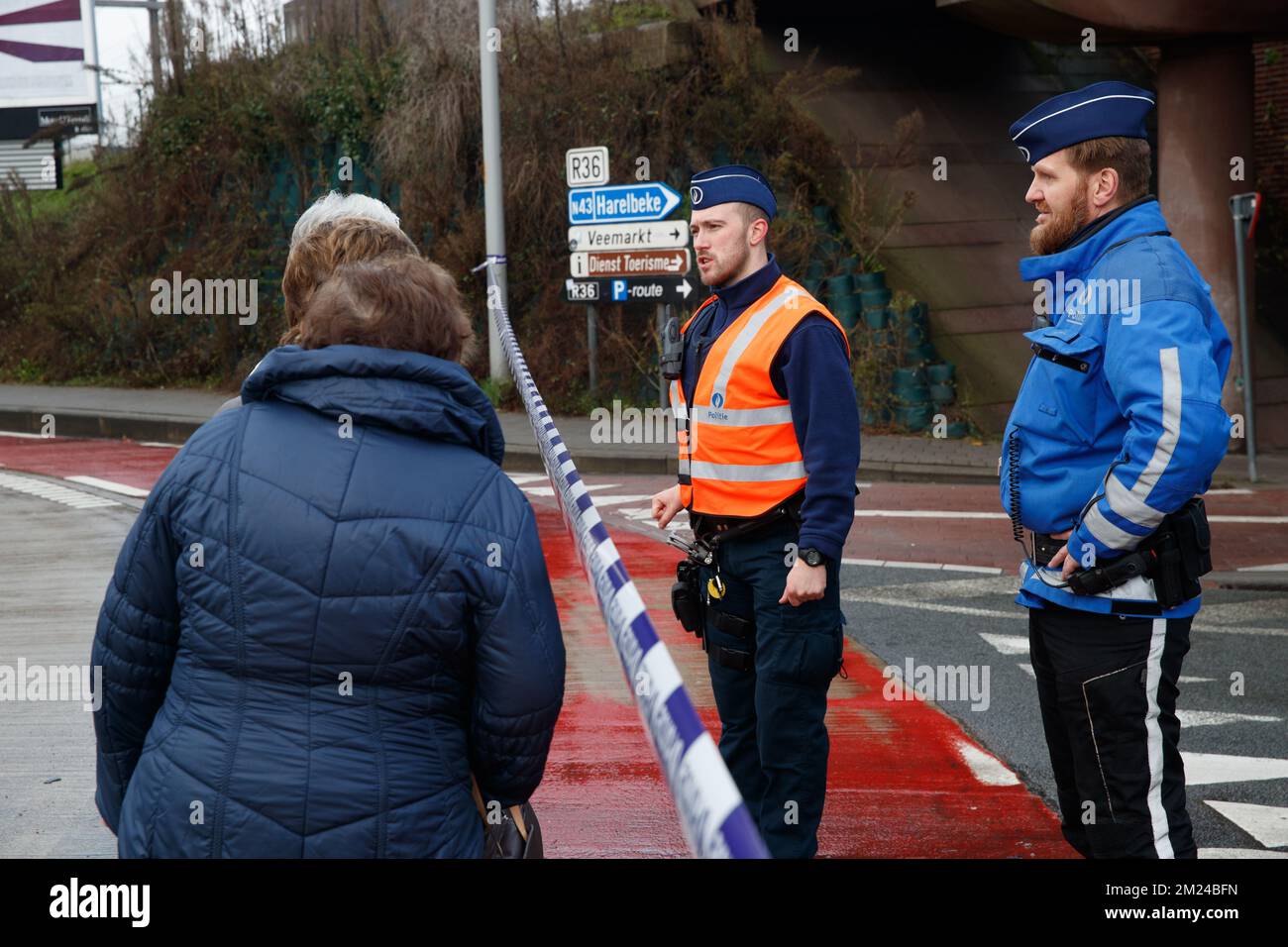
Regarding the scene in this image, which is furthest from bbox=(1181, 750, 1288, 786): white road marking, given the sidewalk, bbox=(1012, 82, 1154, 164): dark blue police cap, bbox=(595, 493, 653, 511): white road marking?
bbox=(595, 493, 653, 511): white road marking

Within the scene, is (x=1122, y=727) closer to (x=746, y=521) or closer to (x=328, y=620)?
(x=746, y=521)

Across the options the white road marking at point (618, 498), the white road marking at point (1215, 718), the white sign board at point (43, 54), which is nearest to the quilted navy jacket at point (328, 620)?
the white road marking at point (1215, 718)

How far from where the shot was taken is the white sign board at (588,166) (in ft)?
50.1

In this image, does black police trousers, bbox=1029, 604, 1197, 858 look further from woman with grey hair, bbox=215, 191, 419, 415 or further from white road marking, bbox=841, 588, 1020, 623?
white road marking, bbox=841, 588, 1020, 623

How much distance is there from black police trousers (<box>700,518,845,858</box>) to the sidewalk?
7.81 metres

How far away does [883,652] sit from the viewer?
739cm

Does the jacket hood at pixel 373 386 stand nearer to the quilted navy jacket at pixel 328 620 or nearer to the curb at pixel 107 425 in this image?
the quilted navy jacket at pixel 328 620

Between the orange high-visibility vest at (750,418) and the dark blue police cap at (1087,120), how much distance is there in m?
0.75

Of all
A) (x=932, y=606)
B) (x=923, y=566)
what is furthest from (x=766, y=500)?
(x=923, y=566)

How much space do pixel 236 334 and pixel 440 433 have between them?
19.7m

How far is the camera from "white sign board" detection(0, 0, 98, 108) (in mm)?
29719

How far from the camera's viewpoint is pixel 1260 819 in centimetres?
495

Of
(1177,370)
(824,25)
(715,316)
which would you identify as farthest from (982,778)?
(824,25)
